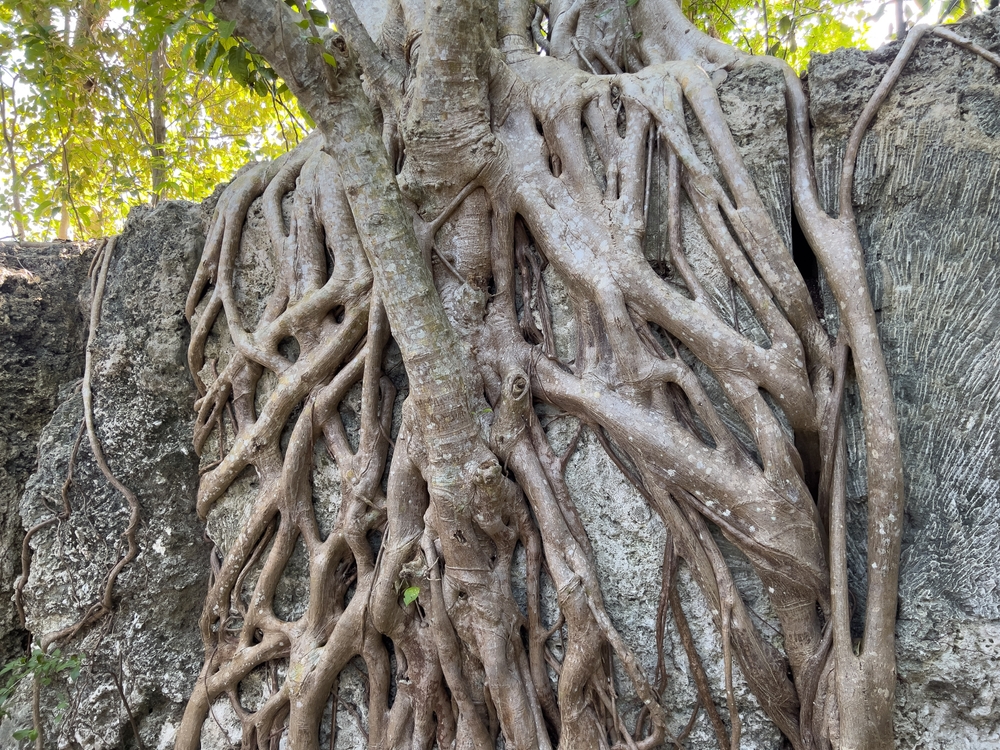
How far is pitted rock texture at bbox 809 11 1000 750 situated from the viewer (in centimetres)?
178

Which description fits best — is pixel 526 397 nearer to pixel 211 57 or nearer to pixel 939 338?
pixel 939 338

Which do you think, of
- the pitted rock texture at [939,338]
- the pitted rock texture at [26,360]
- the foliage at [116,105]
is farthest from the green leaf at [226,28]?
the pitted rock texture at [26,360]

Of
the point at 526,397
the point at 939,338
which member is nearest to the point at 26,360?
the point at 526,397

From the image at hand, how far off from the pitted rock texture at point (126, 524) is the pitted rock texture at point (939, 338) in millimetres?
2643

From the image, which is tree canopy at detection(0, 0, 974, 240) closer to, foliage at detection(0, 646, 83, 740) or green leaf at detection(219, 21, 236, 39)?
green leaf at detection(219, 21, 236, 39)

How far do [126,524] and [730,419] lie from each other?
8.36ft

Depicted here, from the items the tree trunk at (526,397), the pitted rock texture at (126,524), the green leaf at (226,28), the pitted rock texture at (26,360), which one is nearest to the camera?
the green leaf at (226,28)

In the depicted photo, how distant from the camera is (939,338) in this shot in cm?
193

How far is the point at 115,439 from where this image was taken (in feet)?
9.48

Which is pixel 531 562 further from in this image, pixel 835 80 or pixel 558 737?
pixel 835 80

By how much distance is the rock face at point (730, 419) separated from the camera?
1824 millimetres

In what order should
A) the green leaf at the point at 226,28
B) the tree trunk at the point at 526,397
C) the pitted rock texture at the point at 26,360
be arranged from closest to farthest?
1. the green leaf at the point at 226,28
2. the tree trunk at the point at 526,397
3. the pitted rock texture at the point at 26,360

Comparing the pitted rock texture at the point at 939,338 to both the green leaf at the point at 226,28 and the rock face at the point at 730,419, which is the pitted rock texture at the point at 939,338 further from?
the green leaf at the point at 226,28

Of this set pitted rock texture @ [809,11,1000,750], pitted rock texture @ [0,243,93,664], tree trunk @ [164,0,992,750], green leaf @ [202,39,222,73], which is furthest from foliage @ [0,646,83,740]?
pitted rock texture @ [809,11,1000,750]
